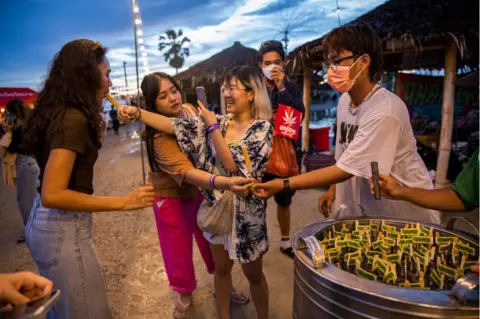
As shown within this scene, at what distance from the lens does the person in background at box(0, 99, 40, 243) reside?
3908mm

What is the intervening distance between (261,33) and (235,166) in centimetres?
1135

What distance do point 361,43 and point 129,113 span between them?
1554 mm

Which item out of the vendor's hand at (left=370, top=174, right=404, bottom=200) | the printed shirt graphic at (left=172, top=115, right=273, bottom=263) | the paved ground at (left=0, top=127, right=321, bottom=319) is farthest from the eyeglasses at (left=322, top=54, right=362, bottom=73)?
the paved ground at (left=0, top=127, right=321, bottom=319)

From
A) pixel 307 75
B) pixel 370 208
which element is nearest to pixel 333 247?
pixel 370 208

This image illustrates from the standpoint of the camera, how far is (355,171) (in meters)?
→ 1.82

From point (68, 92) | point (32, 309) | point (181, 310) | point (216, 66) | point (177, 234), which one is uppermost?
point (216, 66)

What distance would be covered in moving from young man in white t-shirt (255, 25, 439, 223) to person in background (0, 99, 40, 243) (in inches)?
137

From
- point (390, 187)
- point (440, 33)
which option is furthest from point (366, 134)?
point (440, 33)

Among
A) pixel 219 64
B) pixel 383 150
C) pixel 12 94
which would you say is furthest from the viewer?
pixel 12 94

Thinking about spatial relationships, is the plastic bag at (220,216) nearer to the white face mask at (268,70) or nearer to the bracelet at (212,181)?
the bracelet at (212,181)

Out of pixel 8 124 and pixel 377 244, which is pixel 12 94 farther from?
pixel 377 244

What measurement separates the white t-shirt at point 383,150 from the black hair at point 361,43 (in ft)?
0.63

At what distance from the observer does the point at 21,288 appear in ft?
3.85

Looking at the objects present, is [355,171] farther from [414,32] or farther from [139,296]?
[414,32]
